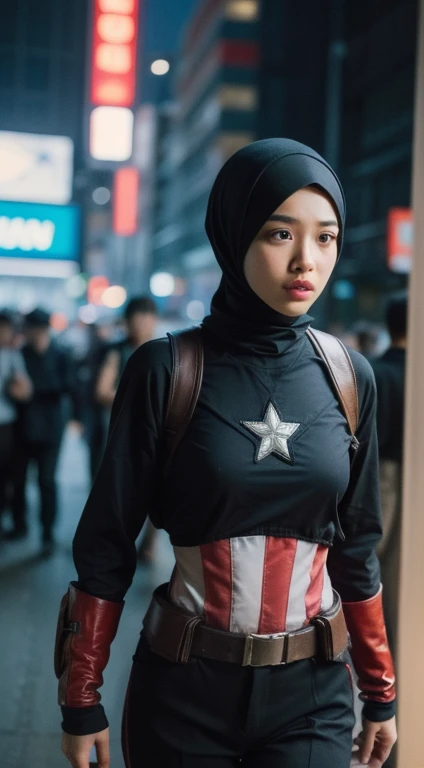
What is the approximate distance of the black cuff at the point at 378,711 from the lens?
172 centimetres

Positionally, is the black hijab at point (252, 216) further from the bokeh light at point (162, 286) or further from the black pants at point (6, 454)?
the bokeh light at point (162, 286)

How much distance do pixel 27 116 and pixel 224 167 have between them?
2130 centimetres

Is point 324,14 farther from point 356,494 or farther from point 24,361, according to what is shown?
point 356,494

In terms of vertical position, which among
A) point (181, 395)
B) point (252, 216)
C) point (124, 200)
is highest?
point (124, 200)

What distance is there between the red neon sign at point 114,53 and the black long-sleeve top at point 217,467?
683cm

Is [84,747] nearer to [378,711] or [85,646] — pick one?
[85,646]

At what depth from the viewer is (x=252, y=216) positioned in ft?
4.97

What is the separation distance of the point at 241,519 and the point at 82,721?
43 centimetres

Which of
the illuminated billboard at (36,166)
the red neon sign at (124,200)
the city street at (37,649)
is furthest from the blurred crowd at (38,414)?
the red neon sign at (124,200)

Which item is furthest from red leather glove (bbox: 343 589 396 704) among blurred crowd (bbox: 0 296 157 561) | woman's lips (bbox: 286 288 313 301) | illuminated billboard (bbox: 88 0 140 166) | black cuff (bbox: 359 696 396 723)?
illuminated billboard (bbox: 88 0 140 166)

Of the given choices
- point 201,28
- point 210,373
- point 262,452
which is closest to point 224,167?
point 210,373

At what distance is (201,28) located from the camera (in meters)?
58.1

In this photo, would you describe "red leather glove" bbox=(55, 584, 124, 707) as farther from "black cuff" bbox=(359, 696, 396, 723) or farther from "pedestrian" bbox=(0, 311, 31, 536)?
"pedestrian" bbox=(0, 311, 31, 536)

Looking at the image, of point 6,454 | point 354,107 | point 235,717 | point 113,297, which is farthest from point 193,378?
point 113,297
